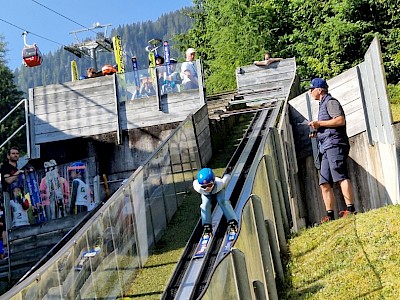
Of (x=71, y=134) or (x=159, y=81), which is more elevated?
(x=159, y=81)

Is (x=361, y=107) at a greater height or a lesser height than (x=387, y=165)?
greater

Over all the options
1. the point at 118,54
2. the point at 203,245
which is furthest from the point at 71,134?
the point at 203,245

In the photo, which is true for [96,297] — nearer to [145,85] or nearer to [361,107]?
[361,107]

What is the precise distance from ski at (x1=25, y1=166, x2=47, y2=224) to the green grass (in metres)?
7.64

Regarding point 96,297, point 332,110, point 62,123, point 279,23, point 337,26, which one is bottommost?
point 96,297

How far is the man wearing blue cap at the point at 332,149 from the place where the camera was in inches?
387

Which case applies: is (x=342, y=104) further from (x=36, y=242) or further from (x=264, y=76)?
(x=264, y=76)

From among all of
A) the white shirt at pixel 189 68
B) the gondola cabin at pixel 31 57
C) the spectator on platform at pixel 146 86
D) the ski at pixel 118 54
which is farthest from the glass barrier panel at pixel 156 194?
the ski at pixel 118 54

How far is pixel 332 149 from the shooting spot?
9.92m

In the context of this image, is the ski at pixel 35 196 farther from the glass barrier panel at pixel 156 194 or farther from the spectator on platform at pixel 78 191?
the glass barrier panel at pixel 156 194

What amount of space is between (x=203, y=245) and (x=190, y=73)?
10.1 meters

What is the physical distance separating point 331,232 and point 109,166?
1163 centimetres

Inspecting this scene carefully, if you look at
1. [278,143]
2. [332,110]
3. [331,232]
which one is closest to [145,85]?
[278,143]

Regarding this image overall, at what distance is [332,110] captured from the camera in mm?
9930
